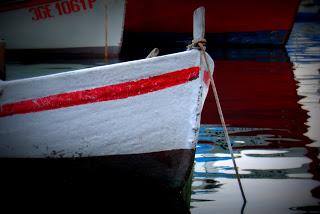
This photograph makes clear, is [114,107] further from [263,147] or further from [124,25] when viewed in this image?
[124,25]

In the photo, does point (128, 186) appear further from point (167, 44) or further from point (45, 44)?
point (167, 44)

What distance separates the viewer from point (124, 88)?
3.42m

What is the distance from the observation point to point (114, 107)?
3463 millimetres

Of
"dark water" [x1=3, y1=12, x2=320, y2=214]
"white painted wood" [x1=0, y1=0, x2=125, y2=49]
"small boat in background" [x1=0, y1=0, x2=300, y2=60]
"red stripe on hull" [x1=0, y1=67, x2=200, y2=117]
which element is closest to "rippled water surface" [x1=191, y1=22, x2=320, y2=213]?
"dark water" [x1=3, y1=12, x2=320, y2=214]

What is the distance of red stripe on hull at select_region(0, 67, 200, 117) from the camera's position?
11.1ft

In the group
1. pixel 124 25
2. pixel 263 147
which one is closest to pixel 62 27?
pixel 124 25

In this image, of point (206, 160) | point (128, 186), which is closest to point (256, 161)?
point (206, 160)

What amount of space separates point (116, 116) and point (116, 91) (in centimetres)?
20

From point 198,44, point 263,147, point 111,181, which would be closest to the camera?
point 198,44

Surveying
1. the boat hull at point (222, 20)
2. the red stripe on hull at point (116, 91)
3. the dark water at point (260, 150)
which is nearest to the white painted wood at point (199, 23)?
the red stripe on hull at point (116, 91)

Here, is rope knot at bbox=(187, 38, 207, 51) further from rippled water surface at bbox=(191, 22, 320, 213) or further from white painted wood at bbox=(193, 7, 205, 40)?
rippled water surface at bbox=(191, 22, 320, 213)

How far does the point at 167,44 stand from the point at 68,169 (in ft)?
40.6

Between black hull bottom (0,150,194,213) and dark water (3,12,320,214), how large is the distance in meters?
0.02

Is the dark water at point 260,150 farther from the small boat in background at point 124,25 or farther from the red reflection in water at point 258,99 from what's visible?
the small boat in background at point 124,25
